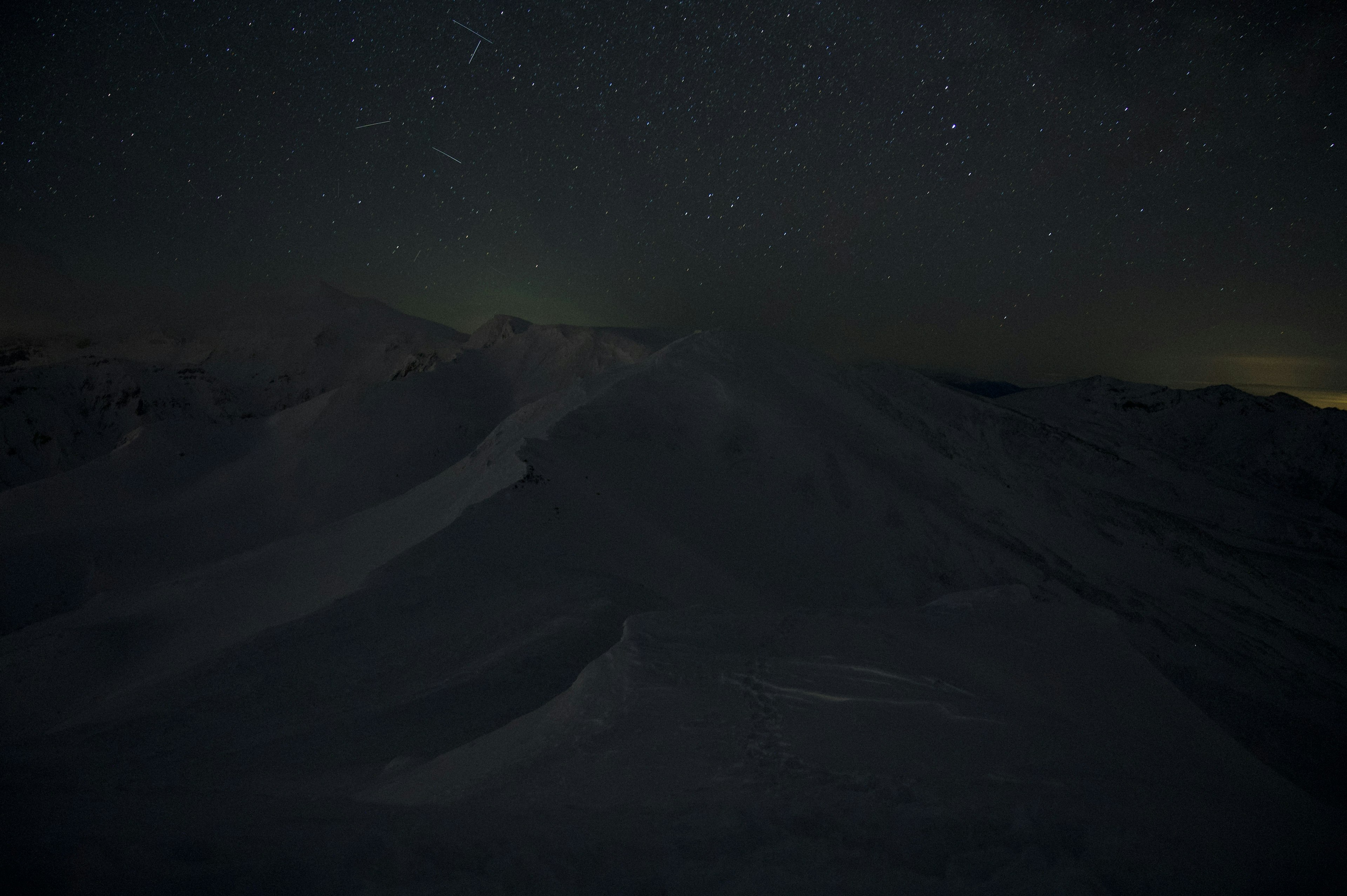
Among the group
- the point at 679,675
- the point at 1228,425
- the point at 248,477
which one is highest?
the point at 1228,425

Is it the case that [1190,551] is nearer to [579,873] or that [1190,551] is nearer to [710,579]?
[710,579]

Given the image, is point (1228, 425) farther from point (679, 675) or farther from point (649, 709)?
point (649, 709)

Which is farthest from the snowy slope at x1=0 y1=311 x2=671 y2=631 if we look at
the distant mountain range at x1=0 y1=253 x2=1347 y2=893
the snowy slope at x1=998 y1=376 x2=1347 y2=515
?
the snowy slope at x1=998 y1=376 x2=1347 y2=515

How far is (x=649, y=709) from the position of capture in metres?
6.71

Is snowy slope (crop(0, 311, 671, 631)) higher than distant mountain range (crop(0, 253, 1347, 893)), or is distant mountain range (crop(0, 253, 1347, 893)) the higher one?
distant mountain range (crop(0, 253, 1347, 893))

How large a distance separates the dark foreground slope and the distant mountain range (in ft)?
0.17

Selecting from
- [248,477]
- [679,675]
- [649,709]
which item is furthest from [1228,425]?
[248,477]

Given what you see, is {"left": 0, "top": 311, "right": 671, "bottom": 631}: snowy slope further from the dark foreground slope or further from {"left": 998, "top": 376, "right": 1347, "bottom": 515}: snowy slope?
{"left": 998, "top": 376, "right": 1347, "bottom": 515}: snowy slope

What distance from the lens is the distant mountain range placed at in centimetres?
393

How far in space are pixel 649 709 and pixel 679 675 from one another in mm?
1014

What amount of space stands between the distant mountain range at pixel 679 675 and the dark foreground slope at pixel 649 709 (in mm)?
53

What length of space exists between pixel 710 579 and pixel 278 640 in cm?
1138

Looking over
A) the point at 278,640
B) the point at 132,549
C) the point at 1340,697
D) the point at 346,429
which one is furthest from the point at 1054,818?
the point at 346,429

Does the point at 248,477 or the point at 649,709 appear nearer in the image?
the point at 649,709
